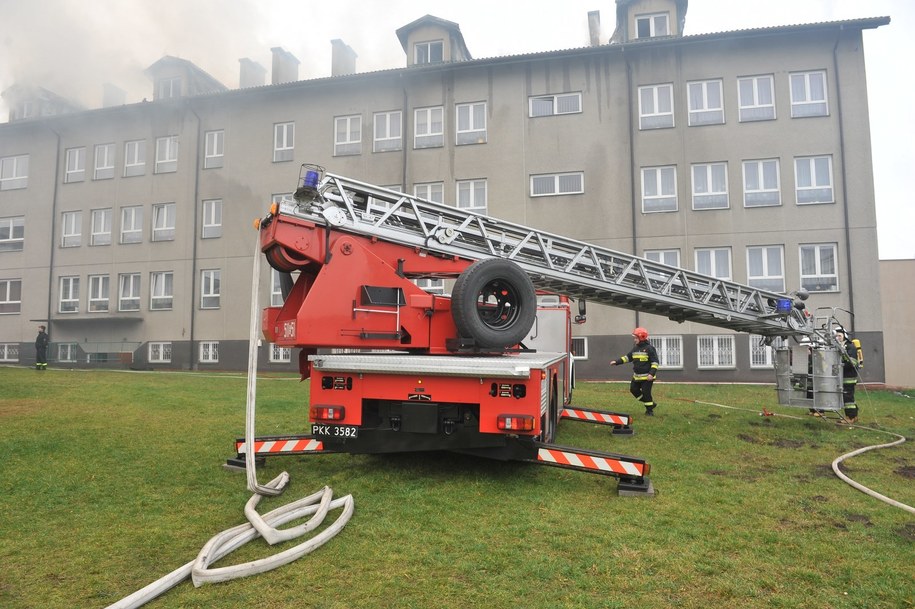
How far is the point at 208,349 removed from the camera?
2522 cm

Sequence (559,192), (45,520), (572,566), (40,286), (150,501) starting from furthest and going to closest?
(40,286) → (559,192) → (150,501) → (45,520) → (572,566)

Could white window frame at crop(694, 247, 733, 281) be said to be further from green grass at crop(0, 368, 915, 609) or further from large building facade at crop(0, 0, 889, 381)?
green grass at crop(0, 368, 915, 609)

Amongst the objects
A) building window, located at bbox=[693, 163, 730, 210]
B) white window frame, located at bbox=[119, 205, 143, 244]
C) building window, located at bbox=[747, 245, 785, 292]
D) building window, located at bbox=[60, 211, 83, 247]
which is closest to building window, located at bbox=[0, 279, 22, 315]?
building window, located at bbox=[60, 211, 83, 247]

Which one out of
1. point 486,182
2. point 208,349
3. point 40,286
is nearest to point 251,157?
point 208,349

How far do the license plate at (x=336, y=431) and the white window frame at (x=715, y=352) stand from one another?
17733mm

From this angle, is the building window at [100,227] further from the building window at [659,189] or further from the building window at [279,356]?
the building window at [659,189]

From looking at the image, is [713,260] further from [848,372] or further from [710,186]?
[848,372]

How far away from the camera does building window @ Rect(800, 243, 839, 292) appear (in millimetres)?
20125

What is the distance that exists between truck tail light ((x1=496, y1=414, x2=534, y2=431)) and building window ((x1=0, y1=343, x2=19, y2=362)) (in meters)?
30.6

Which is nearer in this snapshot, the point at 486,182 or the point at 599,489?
the point at 599,489

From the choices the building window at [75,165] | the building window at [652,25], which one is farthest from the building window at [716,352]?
the building window at [75,165]

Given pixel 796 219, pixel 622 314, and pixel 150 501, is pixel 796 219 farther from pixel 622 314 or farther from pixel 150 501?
pixel 150 501

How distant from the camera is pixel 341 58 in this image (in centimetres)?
2730

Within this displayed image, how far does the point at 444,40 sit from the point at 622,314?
548 inches
